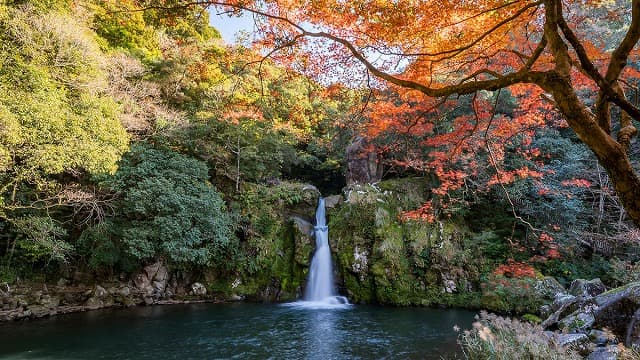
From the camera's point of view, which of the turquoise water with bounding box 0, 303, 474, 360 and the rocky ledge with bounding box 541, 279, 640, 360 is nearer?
the rocky ledge with bounding box 541, 279, 640, 360

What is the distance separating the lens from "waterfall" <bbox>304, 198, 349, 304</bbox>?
1269cm

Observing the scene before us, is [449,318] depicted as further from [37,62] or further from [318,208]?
[37,62]

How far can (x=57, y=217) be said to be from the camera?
11.3 metres

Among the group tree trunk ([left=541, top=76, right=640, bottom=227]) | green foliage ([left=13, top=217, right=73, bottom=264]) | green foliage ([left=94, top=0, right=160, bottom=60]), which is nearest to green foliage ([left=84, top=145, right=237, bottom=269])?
green foliage ([left=13, top=217, right=73, bottom=264])

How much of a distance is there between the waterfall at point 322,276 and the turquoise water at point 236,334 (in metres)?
1.71

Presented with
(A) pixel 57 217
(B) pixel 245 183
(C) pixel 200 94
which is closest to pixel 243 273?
(B) pixel 245 183

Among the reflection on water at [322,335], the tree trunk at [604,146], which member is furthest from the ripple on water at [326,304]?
the tree trunk at [604,146]

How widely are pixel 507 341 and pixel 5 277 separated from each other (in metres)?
12.8

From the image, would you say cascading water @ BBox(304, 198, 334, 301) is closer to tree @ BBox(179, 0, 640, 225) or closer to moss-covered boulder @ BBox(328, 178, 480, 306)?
moss-covered boulder @ BBox(328, 178, 480, 306)

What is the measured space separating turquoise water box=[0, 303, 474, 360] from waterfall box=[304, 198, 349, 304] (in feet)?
5.61

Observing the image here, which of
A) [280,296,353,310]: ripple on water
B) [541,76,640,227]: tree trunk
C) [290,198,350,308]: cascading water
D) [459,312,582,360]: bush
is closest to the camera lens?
[541,76,640,227]: tree trunk

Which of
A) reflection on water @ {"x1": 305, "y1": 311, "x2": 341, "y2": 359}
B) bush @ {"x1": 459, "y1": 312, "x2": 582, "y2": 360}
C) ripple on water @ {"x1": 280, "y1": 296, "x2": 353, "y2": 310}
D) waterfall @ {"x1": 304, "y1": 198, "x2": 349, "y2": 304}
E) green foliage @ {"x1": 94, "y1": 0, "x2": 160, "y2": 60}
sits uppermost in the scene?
green foliage @ {"x1": 94, "y1": 0, "x2": 160, "y2": 60}

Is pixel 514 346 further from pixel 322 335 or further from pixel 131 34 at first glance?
pixel 131 34

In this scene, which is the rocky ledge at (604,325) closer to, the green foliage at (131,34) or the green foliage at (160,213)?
the green foliage at (160,213)
